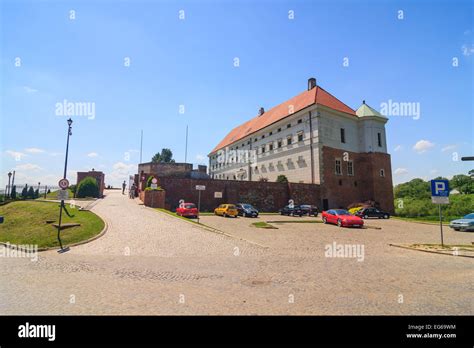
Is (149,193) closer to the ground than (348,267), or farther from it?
farther from it

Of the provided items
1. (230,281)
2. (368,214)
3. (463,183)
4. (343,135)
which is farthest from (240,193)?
(463,183)

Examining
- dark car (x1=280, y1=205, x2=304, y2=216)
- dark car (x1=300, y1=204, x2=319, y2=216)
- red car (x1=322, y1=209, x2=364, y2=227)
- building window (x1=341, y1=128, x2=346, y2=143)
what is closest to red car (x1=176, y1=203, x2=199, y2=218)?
red car (x1=322, y1=209, x2=364, y2=227)

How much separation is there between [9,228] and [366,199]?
139ft

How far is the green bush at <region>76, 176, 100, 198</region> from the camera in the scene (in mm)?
38625

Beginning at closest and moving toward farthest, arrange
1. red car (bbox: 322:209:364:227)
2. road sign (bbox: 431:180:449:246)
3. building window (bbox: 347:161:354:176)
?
1. road sign (bbox: 431:180:449:246)
2. red car (bbox: 322:209:364:227)
3. building window (bbox: 347:161:354:176)

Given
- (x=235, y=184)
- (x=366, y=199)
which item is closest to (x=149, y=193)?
(x=235, y=184)

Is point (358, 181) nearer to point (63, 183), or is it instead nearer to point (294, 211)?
point (294, 211)

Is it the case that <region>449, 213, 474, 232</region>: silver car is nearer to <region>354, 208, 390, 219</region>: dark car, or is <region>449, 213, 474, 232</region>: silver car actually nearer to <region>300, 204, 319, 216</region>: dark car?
<region>354, 208, 390, 219</region>: dark car

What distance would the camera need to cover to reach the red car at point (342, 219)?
70.6ft

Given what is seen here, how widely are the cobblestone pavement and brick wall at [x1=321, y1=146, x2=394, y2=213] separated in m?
25.8

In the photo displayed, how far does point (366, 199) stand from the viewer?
4053 cm

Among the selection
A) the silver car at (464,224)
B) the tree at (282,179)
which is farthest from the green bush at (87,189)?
the silver car at (464,224)
